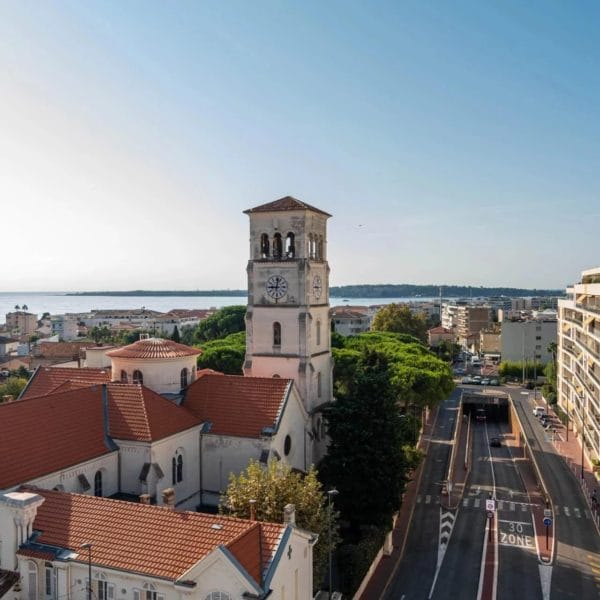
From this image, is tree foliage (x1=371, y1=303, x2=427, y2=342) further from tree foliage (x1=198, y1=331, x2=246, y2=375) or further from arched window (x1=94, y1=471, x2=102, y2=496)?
arched window (x1=94, y1=471, x2=102, y2=496)

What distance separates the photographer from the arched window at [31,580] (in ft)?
80.7

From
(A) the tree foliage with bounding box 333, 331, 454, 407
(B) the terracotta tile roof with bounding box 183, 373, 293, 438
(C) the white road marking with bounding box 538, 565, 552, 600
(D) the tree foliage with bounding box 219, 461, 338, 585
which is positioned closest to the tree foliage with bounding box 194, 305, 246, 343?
(A) the tree foliage with bounding box 333, 331, 454, 407

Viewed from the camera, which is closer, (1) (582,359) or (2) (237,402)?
(2) (237,402)

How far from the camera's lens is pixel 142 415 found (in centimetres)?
3491

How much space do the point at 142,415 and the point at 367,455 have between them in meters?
14.1

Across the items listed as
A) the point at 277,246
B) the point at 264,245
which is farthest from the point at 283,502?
the point at 264,245

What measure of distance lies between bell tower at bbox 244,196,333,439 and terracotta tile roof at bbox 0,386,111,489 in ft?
43.0

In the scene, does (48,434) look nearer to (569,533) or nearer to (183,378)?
(183,378)

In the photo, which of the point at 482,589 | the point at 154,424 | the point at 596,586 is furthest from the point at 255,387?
the point at 596,586

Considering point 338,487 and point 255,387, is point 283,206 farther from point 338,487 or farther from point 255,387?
point 338,487

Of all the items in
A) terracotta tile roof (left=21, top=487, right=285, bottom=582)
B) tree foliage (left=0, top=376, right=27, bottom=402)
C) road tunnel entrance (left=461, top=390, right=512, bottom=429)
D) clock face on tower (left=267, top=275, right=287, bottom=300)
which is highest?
clock face on tower (left=267, top=275, right=287, bottom=300)

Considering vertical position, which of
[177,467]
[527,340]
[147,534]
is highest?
[527,340]

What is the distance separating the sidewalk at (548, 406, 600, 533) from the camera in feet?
163

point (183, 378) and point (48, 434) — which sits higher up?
point (183, 378)
